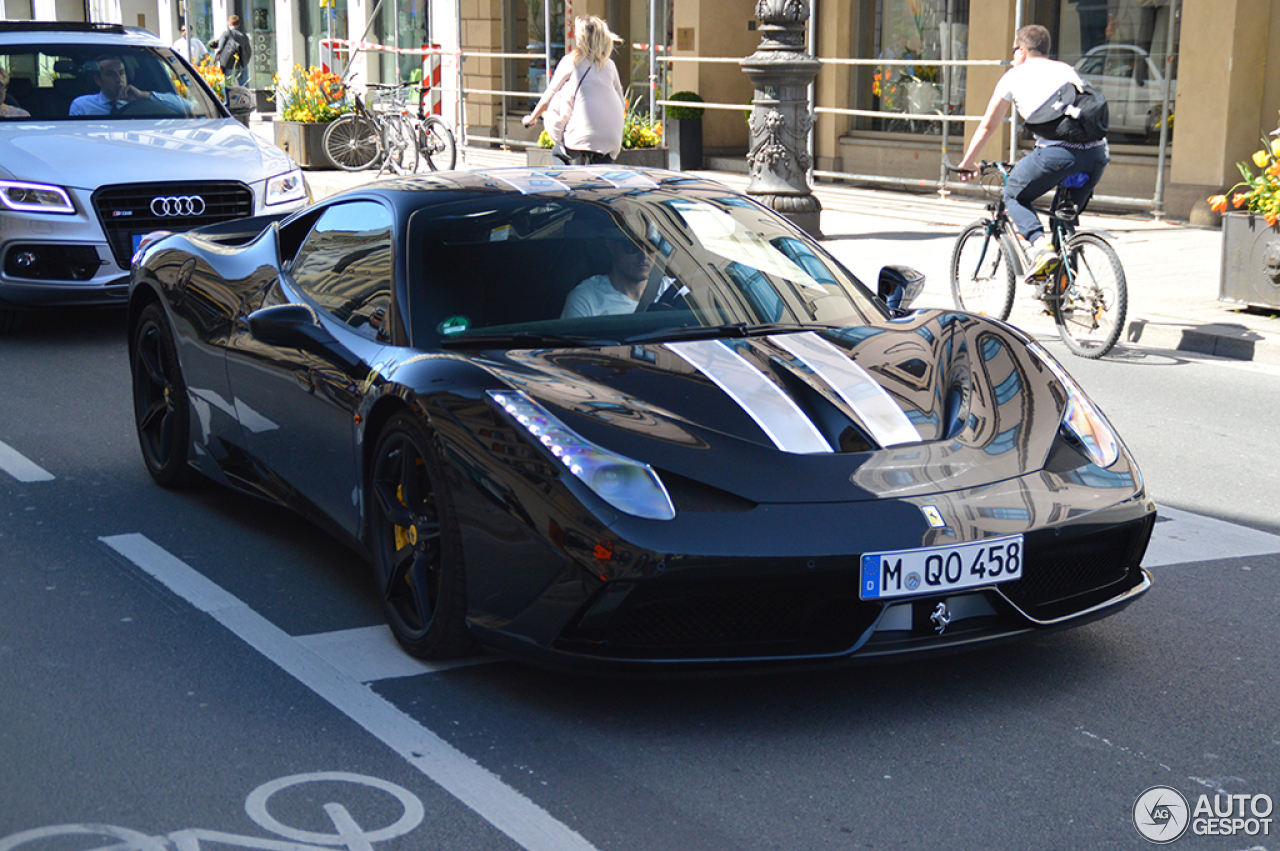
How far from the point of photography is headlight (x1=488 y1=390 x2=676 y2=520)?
3654 mm

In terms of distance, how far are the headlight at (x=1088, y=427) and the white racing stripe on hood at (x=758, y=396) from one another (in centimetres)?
78

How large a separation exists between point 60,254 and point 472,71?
19573 mm

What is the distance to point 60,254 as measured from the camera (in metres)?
9.55

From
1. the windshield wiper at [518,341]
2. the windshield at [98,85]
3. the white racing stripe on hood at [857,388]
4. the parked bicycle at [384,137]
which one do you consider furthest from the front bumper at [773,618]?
the parked bicycle at [384,137]

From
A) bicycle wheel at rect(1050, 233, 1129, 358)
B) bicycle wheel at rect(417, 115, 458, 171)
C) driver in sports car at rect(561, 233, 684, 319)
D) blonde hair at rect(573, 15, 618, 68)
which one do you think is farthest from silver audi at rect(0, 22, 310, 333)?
bicycle wheel at rect(417, 115, 458, 171)

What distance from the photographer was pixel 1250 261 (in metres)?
10.1

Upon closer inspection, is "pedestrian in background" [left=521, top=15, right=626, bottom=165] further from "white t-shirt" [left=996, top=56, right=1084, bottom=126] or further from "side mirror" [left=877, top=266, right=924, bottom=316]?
"side mirror" [left=877, top=266, right=924, bottom=316]

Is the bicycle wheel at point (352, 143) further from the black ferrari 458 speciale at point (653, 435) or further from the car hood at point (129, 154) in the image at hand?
the black ferrari 458 speciale at point (653, 435)

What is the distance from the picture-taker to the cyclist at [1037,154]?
945cm

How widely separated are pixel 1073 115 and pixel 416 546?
6.33 metres

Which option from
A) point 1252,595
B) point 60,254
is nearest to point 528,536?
point 1252,595

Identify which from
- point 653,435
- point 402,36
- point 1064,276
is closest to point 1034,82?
point 1064,276

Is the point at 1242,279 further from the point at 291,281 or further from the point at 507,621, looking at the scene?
the point at 507,621

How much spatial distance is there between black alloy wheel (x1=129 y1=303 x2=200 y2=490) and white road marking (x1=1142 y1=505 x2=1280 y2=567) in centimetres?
354
